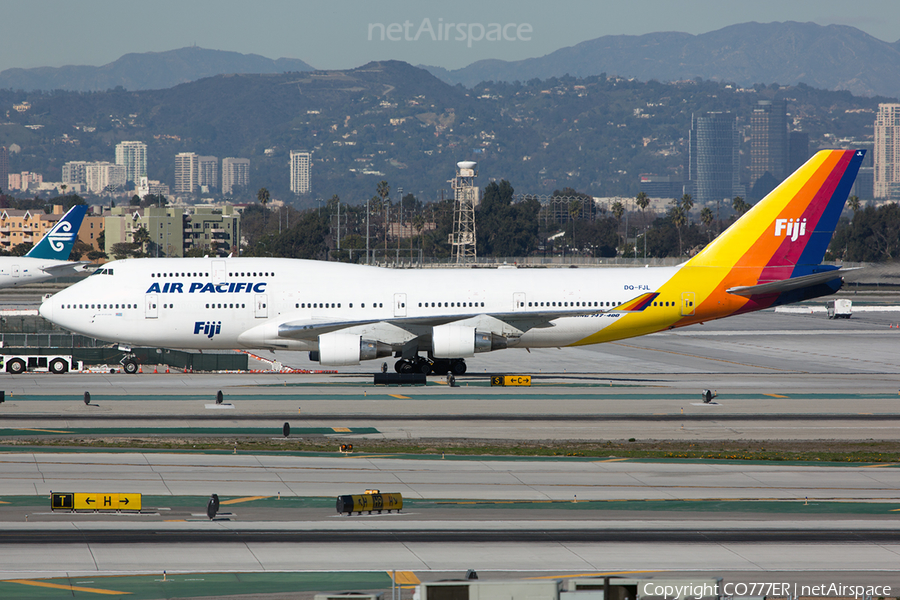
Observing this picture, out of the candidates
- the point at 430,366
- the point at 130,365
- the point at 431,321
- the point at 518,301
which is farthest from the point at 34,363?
the point at 518,301

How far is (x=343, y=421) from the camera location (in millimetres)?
35562

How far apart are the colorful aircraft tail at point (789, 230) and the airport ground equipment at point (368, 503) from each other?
27.4 m

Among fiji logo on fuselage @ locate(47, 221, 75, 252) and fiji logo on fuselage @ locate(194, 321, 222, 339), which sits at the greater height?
fiji logo on fuselage @ locate(47, 221, 75, 252)

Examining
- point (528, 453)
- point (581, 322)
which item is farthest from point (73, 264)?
point (528, 453)

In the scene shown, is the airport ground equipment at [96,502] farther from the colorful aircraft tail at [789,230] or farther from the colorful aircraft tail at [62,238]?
the colorful aircraft tail at [62,238]

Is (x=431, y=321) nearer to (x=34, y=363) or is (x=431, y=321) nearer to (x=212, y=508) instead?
(x=34, y=363)

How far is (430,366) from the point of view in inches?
1855

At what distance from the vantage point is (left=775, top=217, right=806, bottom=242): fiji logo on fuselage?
45969mm

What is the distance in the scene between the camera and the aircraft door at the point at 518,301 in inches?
1784

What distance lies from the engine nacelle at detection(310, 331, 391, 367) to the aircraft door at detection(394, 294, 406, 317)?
231 centimetres

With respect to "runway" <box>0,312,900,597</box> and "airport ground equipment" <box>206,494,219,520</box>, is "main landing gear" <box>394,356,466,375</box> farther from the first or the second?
"airport ground equipment" <box>206,494,219,520</box>

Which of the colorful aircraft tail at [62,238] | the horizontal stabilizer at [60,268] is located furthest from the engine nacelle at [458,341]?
the colorful aircraft tail at [62,238]

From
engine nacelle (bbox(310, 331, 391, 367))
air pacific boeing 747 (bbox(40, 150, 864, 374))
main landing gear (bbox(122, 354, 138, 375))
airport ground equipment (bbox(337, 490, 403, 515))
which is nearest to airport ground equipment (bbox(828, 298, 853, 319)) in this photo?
air pacific boeing 747 (bbox(40, 150, 864, 374))

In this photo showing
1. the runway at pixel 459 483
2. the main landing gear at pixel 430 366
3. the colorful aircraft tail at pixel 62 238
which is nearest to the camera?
the runway at pixel 459 483
